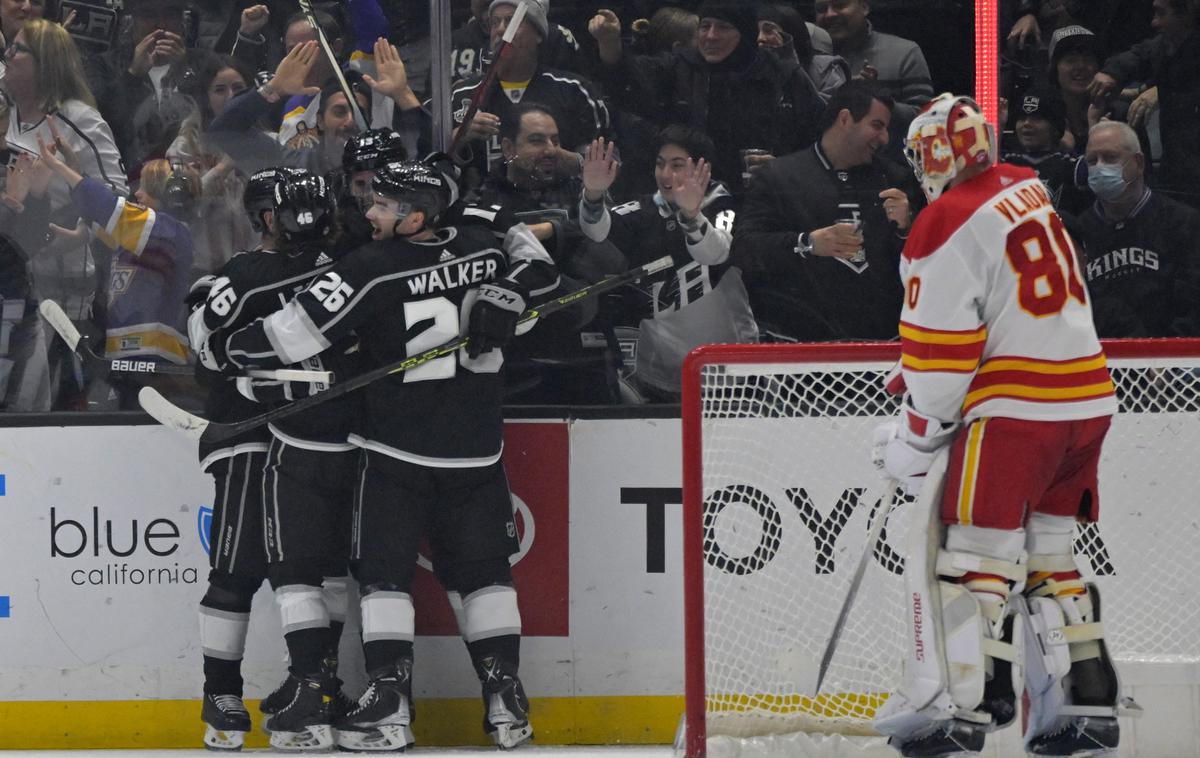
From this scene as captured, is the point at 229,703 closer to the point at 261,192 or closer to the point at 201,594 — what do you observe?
the point at 201,594

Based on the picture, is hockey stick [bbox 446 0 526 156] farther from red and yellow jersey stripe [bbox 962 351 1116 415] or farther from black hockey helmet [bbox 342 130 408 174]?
red and yellow jersey stripe [bbox 962 351 1116 415]

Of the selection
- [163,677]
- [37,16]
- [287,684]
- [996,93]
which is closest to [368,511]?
[287,684]

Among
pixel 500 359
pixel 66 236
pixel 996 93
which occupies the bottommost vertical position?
pixel 500 359

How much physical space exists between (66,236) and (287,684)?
4.20ft

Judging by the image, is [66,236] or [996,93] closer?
[996,93]

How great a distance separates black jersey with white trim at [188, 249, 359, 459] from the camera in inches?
152

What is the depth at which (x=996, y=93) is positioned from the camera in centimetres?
379

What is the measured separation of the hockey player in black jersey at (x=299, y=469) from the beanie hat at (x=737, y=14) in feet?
3.44

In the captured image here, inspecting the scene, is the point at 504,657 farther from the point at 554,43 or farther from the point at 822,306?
the point at 554,43

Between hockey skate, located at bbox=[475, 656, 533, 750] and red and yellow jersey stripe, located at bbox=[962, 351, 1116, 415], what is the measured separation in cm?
140

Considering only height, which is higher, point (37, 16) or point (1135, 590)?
point (37, 16)

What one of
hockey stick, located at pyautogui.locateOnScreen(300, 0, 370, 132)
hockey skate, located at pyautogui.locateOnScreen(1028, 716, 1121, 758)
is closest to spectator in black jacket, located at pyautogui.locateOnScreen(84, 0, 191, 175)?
hockey stick, located at pyautogui.locateOnScreen(300, 0, 370, 132)

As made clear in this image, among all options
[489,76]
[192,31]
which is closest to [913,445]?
[489,76]

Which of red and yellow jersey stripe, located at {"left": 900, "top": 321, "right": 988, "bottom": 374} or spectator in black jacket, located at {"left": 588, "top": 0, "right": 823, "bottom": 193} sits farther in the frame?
spectator in black jacket, located at {"left": 588, "top": 0, "right": 823, "bottom": 193}
